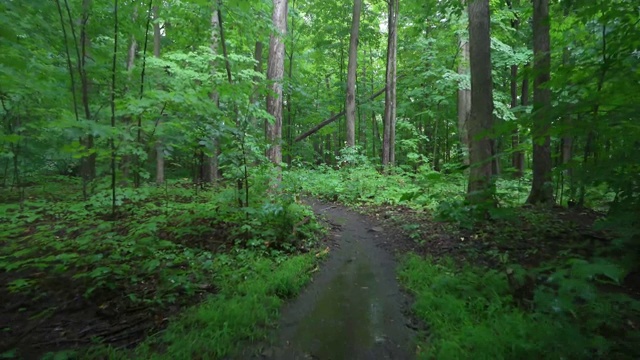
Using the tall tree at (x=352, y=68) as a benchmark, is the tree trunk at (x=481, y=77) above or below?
below

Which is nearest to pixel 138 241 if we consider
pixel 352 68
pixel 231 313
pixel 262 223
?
pixel 262 223

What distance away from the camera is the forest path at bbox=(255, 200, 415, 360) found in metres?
3.40

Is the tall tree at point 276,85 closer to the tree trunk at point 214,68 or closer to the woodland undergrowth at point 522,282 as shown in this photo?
the tree trunk at point 214,68

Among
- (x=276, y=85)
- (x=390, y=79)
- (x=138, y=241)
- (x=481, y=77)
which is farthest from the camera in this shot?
(x=390, y=79)

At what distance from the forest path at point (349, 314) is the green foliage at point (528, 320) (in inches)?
15.1

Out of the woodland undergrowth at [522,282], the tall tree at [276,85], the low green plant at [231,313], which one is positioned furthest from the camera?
the tall tree at [276,85]

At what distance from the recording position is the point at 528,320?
10.7 ft

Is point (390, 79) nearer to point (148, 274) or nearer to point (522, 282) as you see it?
point (522, 282)

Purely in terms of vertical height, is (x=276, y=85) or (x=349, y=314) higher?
(x=276, y=85)

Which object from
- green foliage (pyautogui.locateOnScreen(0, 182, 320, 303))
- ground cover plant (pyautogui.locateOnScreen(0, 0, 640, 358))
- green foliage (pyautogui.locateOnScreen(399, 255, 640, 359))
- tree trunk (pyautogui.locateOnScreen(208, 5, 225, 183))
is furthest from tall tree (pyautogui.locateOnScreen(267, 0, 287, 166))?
green foliage (pyautogui.locateOnScreen(399, 255, 640, 359))

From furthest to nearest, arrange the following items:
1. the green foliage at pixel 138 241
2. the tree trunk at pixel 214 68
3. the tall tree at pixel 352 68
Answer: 1. the tall tree at pixel 352 68
2. the tree trunk at pixel 214 68
3. the green foliage at pixel 138 241

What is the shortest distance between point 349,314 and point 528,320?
1.99m

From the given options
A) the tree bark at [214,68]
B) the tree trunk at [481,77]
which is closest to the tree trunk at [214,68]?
the tree bark at [214,68]

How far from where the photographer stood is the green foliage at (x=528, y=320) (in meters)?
2.57
